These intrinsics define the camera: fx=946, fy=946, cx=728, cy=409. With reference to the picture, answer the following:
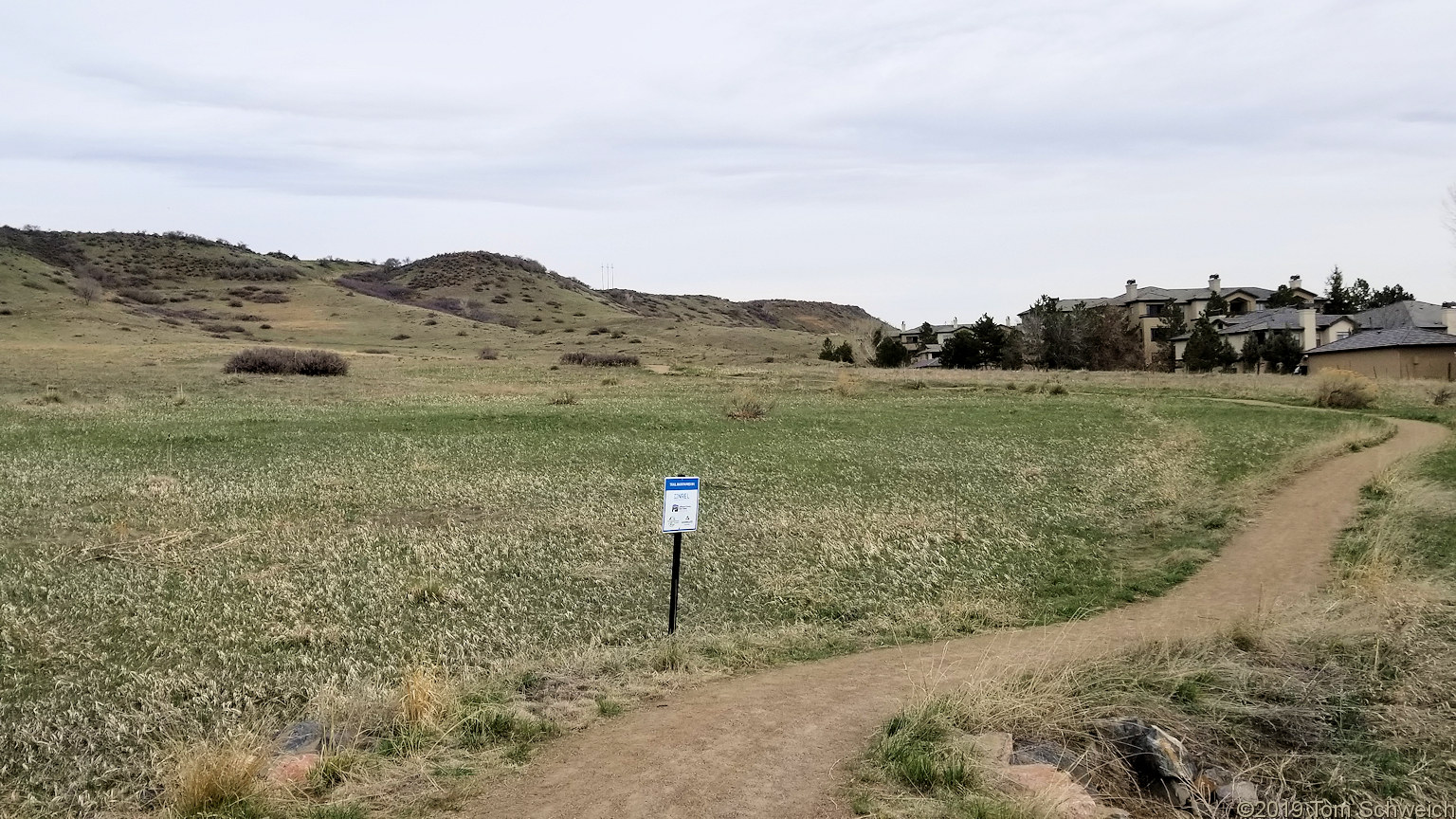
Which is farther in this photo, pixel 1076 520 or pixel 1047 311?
pixel 1047 311

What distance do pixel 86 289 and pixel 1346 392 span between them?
91056 mm

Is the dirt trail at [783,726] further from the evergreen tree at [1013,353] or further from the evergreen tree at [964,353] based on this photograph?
the evergreen tree at [1013,353]

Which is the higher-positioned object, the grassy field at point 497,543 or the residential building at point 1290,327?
the residential building at point 1290,327

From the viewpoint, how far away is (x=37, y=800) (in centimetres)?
658

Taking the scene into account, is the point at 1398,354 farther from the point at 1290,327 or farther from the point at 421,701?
the point at 421,701

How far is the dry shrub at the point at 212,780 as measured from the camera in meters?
6.09

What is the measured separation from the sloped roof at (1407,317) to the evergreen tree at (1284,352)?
623cm

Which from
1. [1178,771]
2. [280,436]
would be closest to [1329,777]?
[1178,771]

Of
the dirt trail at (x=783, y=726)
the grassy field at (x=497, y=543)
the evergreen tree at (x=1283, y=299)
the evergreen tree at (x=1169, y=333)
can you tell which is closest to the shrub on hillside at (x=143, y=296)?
the grassy field at (x=497, y=543)

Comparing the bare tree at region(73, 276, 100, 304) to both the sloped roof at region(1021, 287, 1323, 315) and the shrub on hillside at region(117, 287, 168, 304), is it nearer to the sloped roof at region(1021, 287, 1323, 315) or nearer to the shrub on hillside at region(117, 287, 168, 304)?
the shrub on hillside at region(117, 287, 168, 304)

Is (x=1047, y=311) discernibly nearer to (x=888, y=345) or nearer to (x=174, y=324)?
(x=888, y=345)

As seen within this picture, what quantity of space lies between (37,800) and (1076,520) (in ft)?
50.2

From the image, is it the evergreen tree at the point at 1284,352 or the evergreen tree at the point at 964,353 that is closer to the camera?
the evergreen tree at the point at 1284,352

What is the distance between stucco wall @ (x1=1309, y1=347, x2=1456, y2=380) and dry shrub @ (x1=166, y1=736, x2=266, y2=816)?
58882mm
